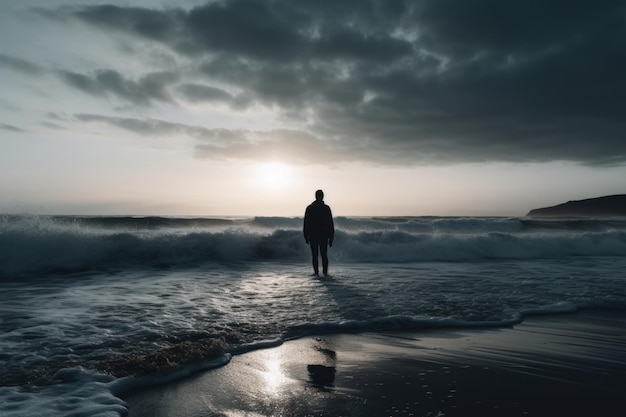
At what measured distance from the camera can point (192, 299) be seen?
7484 mm

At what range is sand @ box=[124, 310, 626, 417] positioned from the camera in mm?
3107

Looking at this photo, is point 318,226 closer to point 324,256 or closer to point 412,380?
point 324,256

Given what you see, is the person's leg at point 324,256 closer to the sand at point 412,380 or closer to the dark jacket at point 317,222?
the dark jacket at point 317,222

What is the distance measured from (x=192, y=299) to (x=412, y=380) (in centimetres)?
489

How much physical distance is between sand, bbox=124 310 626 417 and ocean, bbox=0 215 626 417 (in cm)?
43

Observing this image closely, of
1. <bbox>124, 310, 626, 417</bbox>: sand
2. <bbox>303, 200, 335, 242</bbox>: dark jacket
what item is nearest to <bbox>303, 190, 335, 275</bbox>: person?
<bbox>303, 200, 335, 242</bbox>: dark jacket

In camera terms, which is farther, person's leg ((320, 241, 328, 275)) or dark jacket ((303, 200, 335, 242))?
Result: dark jacket ((303, 200, 335, 242))

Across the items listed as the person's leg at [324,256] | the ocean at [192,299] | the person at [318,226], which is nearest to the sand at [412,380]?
the ocean at [192,299]

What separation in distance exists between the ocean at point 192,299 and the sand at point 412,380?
432mm

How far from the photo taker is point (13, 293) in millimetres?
8016

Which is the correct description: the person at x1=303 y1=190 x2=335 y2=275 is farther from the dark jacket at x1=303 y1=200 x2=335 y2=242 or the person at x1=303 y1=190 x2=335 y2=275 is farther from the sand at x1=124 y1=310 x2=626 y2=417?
the sand at x1=124 y1=310 x2=626 y2=417

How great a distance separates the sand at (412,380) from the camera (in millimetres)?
3107

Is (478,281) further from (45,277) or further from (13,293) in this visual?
(45,277)

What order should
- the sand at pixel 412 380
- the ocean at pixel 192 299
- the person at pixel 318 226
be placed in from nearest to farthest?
the sand at pixel 412 380 < the ocean at pixel 192 299 < the person at pixel 318 226
